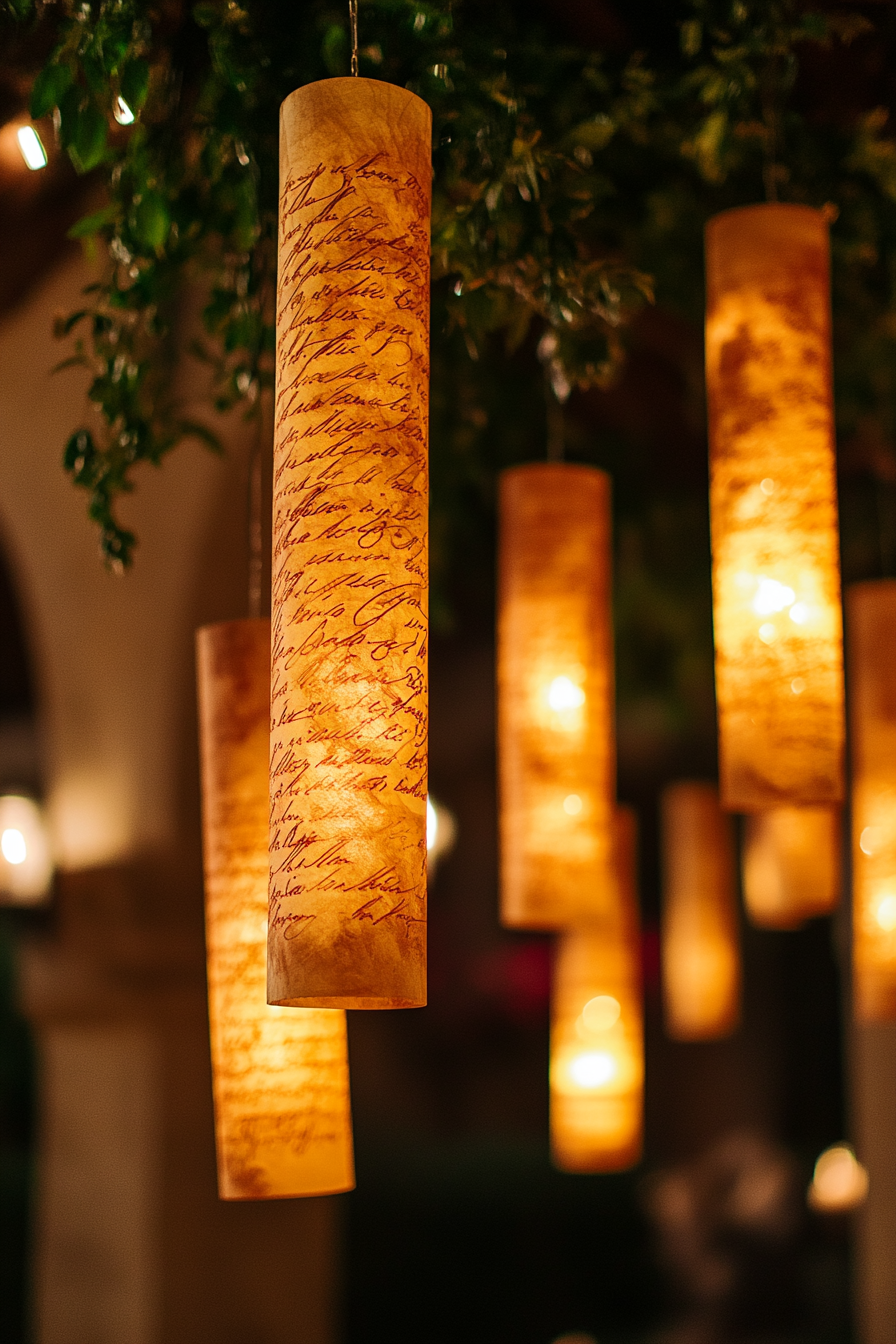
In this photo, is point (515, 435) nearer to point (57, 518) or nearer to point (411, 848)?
point (57, 518)

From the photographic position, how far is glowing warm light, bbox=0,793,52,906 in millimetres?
6176

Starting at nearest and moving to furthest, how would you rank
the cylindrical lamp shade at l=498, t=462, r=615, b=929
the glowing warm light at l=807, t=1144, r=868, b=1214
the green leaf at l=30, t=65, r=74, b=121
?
1. the green leaf at l=30, t=65, r=74, b=121
2. the cylindrical lamp shade at l=498, t=462, r=615, b=929
3. the glowing warm light at l=807, t=1144, r=868, b=1214

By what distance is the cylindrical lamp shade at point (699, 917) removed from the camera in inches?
184

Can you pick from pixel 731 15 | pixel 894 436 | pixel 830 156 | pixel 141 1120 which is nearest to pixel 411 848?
pixel 731 15

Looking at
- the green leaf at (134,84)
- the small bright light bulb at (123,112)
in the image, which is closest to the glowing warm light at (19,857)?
the small bright light bulb at (123,112)

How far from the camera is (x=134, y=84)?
191 cm

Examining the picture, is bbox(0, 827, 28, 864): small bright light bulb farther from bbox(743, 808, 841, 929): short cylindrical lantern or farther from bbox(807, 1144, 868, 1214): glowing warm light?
bbox(807, 1144, 868, 1214): glowing warm light

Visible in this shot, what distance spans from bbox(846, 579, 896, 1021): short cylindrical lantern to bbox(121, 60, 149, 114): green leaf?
185 cm

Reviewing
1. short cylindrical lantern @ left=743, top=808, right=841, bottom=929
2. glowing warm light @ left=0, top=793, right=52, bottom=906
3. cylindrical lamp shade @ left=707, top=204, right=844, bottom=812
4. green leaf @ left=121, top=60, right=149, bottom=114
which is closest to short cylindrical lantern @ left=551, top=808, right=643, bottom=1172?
short cylindrical lantern @ left=743, top=808, right=841, bottom=929

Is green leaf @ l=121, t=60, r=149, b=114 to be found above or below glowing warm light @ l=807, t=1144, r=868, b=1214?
above

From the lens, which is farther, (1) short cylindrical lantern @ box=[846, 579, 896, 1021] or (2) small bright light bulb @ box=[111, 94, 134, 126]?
(1) short cylindrical lantern @ box=[846, 579, 896, 1021]

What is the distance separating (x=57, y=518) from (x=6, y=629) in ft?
10.1

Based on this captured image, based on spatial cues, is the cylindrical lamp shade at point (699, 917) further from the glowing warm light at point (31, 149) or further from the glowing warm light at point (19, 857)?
the glowing warm light at point (31, 149)

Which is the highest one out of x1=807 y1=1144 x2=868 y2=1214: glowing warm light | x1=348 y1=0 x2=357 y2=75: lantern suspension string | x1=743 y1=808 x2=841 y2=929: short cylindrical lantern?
x1=348 y1=0 x2=357 y2=75: lantern suspension string
